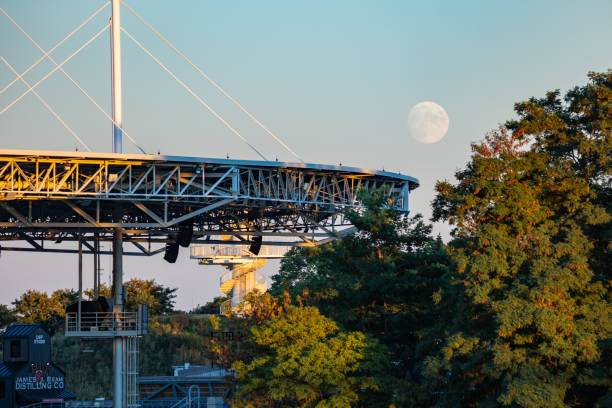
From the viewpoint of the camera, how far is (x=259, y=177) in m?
36.6

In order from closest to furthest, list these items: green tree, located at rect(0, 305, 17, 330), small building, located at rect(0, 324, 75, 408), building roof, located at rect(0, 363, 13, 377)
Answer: small building, located at rect(0, 324, 75, 408) → building roof, located at rect(0, 363, 13, 377) → green tree, located at rect(0, 305, 17, 330)

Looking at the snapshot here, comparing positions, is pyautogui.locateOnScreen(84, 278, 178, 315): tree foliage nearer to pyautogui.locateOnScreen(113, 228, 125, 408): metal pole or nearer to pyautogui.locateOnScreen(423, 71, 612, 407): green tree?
pyautogui.locateOnScreen(113, 228, 125, 408): metal pole

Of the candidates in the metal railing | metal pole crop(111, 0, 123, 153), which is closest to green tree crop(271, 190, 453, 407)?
the metal railing

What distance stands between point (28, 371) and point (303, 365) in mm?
17538

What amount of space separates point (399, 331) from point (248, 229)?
12840 millimetres

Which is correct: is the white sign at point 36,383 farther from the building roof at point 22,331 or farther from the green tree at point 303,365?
the green tree at point 303,365

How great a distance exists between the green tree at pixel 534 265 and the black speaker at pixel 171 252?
1839cm

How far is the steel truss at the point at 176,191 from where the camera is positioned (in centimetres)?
3456

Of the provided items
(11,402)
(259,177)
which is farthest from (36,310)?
(259,177)

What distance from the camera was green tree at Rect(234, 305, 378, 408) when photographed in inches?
1158

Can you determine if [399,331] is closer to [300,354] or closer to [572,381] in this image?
[300,354]

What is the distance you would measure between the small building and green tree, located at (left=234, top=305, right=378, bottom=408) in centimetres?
1250

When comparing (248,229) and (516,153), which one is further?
(248,229)

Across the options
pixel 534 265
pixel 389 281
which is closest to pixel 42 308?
pixel 389 281
